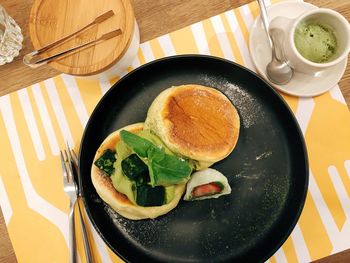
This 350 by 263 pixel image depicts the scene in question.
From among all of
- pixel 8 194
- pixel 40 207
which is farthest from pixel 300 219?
pixel 8 194

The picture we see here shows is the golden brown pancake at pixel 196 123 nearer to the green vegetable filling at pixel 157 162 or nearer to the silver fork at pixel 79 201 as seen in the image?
the green vegetable filling at pixel 157 162

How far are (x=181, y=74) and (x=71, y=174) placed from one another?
0.46 m

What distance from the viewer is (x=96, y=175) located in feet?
3.26

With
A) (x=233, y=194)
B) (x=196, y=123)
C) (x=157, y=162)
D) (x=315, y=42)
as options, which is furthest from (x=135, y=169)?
(x=315, y=42)

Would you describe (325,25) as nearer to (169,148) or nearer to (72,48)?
(169,148)

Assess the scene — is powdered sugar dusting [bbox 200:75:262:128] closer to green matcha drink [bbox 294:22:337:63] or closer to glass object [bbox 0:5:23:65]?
green matcha drink [bbox 294:22:337:63]

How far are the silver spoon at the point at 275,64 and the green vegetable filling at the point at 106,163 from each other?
52cm

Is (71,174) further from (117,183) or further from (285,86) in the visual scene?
(285,86)

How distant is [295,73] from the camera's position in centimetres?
104

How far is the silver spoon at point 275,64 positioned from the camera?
1.00 meters

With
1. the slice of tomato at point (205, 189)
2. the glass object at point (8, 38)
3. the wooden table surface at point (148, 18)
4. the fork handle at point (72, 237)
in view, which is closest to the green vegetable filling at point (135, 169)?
the slice of tomato at point (205, 189)

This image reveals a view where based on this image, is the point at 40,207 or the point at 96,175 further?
the point at 40,207

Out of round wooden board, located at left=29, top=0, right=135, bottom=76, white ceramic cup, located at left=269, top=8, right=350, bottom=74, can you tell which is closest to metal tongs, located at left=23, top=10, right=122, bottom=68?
round wooden board, located at left=29, top=0, right=135, bottom=76

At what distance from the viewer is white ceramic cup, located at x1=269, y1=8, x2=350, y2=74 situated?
90 cm
